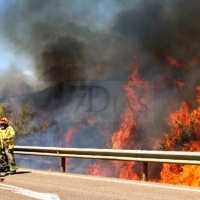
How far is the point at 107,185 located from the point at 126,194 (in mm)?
1553

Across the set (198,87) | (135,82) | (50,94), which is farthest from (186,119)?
(50,94)

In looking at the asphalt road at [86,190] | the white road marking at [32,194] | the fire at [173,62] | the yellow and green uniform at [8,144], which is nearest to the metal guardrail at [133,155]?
the asphalt road at [86,190]

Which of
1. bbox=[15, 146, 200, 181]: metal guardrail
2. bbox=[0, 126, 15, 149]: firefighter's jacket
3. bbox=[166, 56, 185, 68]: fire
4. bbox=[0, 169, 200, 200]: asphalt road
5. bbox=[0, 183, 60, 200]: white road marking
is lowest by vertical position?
bbox=[0, 169, 200, 200]: asphalt road

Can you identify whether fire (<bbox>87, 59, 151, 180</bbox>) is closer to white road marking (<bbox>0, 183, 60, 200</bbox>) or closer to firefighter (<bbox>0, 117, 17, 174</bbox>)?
firefighter (<bbox>0, 117, 17, 174</bbox>)

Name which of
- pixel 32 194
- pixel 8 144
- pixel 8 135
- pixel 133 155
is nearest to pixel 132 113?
pixel 8 144

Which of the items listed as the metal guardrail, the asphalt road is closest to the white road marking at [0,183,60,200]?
the asphalt road

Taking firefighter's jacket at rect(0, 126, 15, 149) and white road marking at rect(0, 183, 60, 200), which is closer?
white road marking at rect(0, 183, 60, 200)

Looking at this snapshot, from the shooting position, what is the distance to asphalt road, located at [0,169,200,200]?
8.07 meters

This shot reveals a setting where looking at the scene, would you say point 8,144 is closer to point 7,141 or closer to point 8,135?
point 7,141

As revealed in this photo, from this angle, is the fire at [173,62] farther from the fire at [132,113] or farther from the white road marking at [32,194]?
the white road marking at [32,194]

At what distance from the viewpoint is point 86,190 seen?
29.8 feet

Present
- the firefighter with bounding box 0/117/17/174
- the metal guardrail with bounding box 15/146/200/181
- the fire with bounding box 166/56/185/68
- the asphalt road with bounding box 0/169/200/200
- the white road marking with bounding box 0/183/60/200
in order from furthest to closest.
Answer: the fire with bounding box 166/56/185/68, the firefighter with bounding box 0/117/17/174, the metal guardrail with bounding box 15/146/200/181, the asphalt road with bounding box 0/169/200/200, the white road marking with bounding box 0/183/60/200

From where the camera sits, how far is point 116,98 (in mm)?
38969

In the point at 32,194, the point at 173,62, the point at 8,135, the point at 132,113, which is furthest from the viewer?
the point at 132,113
